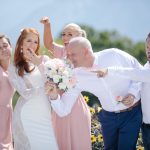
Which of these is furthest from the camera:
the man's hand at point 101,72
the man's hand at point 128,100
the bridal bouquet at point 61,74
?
the man's hand at point 128,100

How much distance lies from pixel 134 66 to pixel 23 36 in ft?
4.82

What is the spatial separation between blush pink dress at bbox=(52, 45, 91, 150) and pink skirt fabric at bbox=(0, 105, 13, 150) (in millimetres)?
657

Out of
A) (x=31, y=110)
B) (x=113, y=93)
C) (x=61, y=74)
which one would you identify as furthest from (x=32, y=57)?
(x=113, y=93)

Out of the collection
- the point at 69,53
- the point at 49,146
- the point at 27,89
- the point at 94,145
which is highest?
the point at 69,53

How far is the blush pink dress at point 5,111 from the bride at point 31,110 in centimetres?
23

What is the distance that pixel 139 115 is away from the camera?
7281 mm

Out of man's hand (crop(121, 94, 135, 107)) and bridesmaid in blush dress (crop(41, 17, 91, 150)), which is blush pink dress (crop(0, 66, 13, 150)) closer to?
bridesmaid in blush dress (crop(41, 17, 91, 150))

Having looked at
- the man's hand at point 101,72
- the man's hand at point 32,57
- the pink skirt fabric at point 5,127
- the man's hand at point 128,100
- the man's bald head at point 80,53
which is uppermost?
the man's bald head at point 80,53

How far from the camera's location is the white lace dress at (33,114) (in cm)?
730

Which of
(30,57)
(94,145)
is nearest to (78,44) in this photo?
(30,57)

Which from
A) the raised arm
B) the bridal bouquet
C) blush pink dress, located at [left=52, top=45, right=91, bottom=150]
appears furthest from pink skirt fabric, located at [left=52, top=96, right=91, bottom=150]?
the raised arm

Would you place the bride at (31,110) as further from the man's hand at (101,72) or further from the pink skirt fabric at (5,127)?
the man's hand at (101,72)

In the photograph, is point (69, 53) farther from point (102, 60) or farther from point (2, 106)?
point (2, 106)

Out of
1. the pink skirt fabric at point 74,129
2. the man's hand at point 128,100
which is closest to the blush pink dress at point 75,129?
the pink skirt fabric at point 74,129
